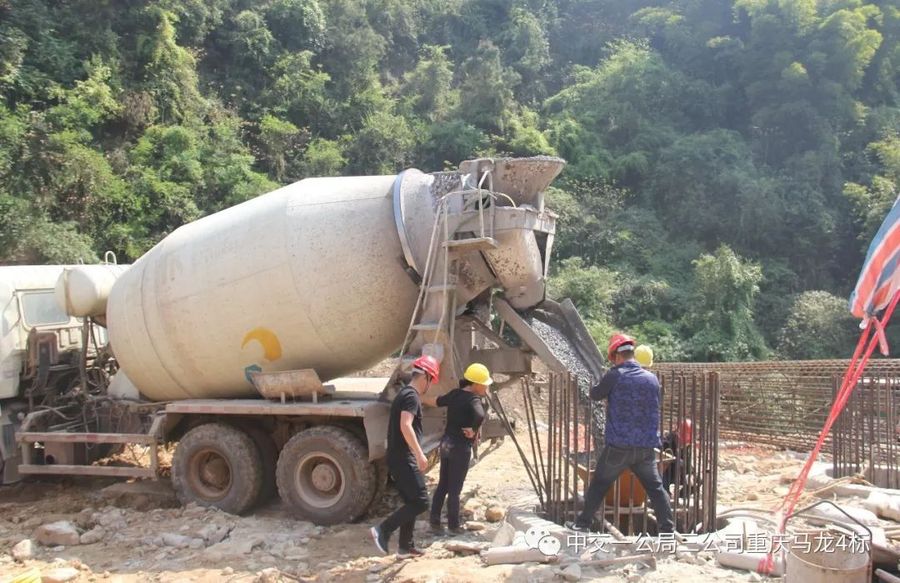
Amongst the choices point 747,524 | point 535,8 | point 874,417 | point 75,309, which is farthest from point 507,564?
point 535,8

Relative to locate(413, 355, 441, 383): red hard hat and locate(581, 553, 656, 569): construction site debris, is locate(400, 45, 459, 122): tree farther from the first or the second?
locate(581, 553, 656, 569): construction site debris

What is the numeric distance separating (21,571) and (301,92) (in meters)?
24.5

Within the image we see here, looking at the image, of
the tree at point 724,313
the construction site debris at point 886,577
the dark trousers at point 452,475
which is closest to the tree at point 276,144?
the tree at point 724,313

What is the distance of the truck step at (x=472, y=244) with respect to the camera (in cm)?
679

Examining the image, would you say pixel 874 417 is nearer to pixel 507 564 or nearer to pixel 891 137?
pixel 507 564

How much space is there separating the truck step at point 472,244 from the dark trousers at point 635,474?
2.22 metres

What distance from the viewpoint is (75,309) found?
28.3 ft

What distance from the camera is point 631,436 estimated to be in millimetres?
5426

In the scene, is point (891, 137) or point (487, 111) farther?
point (487, 111)

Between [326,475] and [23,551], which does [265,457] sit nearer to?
[326,475]

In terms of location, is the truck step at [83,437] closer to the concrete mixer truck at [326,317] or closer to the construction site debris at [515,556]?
the concrete mixer truck at [326,317]

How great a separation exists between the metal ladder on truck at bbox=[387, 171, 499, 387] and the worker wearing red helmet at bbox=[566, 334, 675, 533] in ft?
6.05

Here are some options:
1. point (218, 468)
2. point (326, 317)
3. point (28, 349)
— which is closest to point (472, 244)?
point (326, 317)

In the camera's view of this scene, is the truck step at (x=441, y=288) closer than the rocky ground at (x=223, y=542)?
No
